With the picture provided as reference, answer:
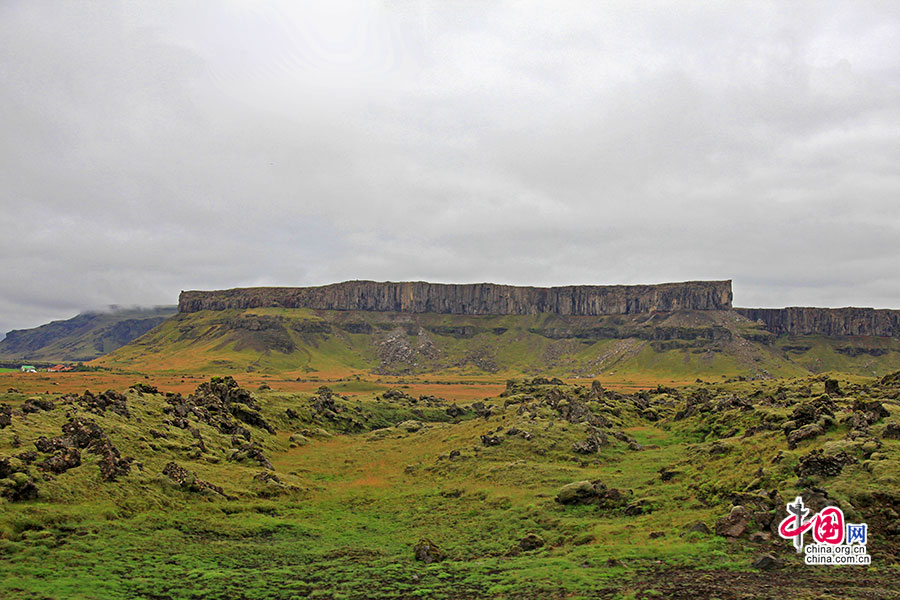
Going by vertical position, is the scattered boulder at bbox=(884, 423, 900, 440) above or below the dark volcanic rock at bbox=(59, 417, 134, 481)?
above

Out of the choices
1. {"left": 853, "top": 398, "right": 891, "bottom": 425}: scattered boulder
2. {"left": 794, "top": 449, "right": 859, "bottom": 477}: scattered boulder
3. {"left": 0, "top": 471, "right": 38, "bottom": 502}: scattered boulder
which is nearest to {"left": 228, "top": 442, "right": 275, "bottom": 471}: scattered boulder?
{"left": 0, "top": 471, "right": 38, "bottom": 502}: scattered boulder

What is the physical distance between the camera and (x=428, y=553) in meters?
32.4

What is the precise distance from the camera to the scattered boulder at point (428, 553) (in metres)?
32.0

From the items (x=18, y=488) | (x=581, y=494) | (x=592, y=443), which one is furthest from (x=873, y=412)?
(x=18, y=488)

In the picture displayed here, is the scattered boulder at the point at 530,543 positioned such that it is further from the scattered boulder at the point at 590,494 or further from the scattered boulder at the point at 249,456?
the scattered boulder at the point at 249,456

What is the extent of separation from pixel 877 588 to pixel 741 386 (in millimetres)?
137526

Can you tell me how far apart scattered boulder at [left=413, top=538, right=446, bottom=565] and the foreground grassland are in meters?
0.14

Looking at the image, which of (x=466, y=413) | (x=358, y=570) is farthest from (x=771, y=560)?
(x=466, y=413)

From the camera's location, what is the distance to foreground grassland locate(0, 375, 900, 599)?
1038 inches

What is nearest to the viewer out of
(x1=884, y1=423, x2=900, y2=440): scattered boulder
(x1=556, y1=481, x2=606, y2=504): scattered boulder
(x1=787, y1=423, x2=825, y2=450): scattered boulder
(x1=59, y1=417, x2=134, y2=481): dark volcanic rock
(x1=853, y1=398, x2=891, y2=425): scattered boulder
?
(x1=884, y1=423, x2=900, y2=440): scattered boulder

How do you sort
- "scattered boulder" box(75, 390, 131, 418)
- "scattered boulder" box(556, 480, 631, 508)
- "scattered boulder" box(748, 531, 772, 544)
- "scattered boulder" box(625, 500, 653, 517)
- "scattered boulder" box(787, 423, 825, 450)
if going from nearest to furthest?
"scattered boulder" box(748, 531, 772, 544), "scattered boulder" box(625, 500, 653, 517), "scattered boulder" box(556, 480, 631, 508), "scattered boulder" box(787, 423, 825, 450), "scattered boulder" box(75, 390, 131, 418)

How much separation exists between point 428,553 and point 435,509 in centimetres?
1497

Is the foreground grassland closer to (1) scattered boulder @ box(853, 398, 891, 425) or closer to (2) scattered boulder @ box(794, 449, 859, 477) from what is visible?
(2) scattered boulder @ box(794, 449, 859, 477)

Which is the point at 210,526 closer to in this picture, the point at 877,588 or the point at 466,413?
the point at 877,588
